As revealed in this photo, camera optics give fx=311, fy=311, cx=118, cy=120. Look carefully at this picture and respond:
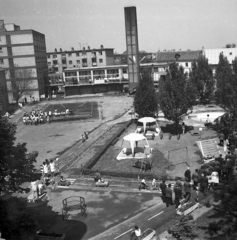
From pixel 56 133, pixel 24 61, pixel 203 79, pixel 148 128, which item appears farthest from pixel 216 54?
pixel 56 133

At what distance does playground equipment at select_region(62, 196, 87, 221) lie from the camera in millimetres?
16328

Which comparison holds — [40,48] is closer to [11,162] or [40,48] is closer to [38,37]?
[38,37]

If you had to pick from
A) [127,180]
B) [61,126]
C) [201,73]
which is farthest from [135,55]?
[127,180]

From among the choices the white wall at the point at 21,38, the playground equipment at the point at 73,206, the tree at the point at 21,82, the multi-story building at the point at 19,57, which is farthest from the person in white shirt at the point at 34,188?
the white wall at the point at 21,38

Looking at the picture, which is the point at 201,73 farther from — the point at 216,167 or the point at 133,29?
the point at 216,167

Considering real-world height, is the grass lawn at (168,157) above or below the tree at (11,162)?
below

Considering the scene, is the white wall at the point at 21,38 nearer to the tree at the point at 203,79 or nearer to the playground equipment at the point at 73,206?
the tree at the point at 203,79

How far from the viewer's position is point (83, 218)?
15.9 metres

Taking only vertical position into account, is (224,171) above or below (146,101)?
below

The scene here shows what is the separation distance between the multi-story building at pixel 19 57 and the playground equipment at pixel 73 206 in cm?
5739

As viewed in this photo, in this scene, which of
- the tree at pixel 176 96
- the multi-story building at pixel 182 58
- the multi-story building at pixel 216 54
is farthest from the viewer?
the multi-story building at pixel 182 58

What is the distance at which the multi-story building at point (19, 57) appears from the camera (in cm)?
7212

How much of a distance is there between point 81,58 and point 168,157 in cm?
7488

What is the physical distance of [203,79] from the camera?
168ft
